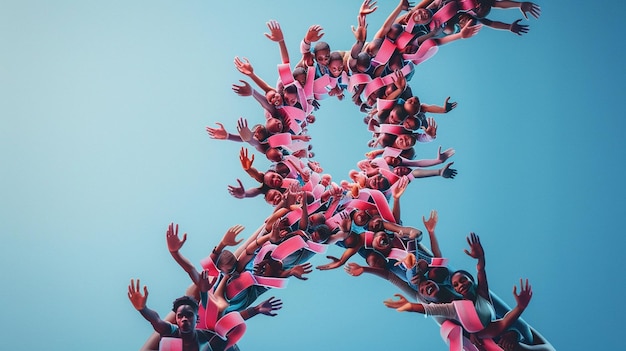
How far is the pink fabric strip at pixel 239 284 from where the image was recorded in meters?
3.63

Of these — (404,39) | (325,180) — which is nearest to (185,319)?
(325,180)

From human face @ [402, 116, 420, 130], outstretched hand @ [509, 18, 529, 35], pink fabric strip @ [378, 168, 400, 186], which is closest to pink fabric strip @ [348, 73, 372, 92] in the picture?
human face @ [402, 116, 420, 130]

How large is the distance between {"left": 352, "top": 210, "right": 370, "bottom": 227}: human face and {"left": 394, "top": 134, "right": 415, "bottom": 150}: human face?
2.23 feet

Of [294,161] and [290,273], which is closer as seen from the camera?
[290,273]

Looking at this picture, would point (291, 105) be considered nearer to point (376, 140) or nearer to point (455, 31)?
point (376, 140)

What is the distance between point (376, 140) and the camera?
177 inches

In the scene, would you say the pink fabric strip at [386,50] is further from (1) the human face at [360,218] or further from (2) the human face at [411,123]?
(1) the human face at [360,218]

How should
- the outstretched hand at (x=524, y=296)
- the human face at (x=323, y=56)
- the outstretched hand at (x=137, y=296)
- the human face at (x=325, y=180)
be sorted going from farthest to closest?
the human face at (x=325, y=180) → the human face at (x=323, y=56) → the outstretched hand at (x=524, y=296) → the outstretched hand at (x=137, y=296)

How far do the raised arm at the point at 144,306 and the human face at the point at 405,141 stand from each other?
2.32 m

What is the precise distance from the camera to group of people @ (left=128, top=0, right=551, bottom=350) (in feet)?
11.4

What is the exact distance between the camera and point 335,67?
4180 mm

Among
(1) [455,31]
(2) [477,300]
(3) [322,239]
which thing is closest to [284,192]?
(3) [322,239]

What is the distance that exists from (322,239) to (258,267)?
21.4 inches

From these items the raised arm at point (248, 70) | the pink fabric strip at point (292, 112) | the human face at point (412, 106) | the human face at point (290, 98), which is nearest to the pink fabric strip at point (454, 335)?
the human face at point (412, 106)
